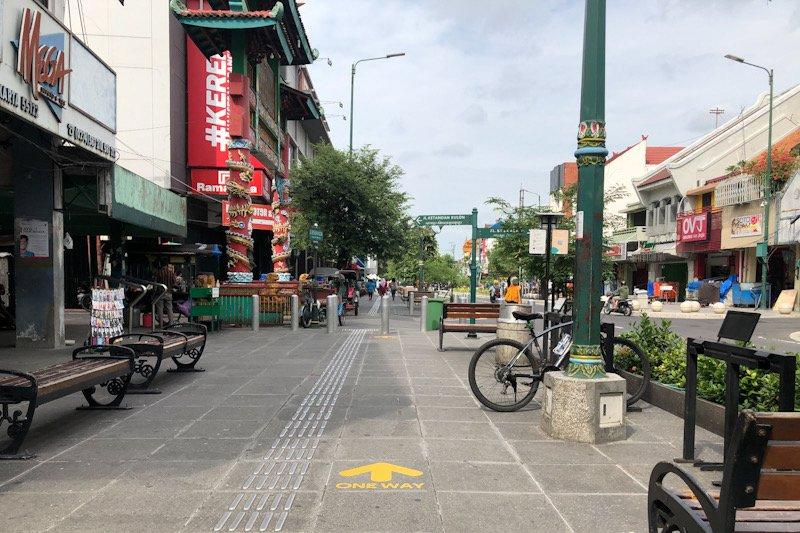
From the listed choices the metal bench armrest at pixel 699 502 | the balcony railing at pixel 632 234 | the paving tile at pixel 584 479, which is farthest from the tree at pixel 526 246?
the balcony railing at pixel 632 234

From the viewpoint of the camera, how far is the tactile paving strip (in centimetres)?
388

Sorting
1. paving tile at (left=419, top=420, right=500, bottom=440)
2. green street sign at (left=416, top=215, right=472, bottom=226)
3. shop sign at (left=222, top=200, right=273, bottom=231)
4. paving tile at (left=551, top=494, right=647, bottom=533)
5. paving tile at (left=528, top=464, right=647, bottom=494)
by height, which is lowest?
paving tile at (left=419, top=420, right=500, bottom=440)

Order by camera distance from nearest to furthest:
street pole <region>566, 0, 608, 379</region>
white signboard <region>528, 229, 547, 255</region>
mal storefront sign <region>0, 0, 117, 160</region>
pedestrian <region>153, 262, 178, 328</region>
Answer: street pole <region>566, 0, 608, 379</region> < mal storefront sign <region>0, 0, 117, 160</region> < white signboard <region>528, 229, 547, 255</region> < pedestrian <region>153, 262, 178, 328</region>

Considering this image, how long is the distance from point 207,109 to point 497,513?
2356 cm

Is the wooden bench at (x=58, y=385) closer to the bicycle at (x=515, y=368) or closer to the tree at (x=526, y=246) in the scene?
the bicycle at (x=515, y=368)

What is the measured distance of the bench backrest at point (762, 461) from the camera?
2400 mm

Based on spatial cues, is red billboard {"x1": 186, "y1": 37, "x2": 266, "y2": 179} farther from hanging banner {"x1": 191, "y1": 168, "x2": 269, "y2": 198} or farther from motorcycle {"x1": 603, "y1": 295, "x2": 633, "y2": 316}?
motorcycle {"x1": 603, "y1": 295, "x2": 633, "y2": 316}

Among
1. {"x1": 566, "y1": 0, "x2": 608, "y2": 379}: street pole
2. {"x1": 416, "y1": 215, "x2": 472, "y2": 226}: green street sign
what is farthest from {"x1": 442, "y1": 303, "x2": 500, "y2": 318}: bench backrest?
{"x1": 566, "y1": 0, "x2": 608, "y2": 379}: street pole

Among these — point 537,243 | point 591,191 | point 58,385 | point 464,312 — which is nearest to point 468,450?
point 591,191

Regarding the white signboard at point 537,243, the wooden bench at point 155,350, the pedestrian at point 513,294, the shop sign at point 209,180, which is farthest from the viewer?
the shop sign at point 209,180

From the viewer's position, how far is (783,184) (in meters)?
31.8

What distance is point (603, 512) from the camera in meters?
4.07

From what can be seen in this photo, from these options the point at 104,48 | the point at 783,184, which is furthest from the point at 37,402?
the point at 783,184

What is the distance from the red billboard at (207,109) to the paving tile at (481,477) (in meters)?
21.7
